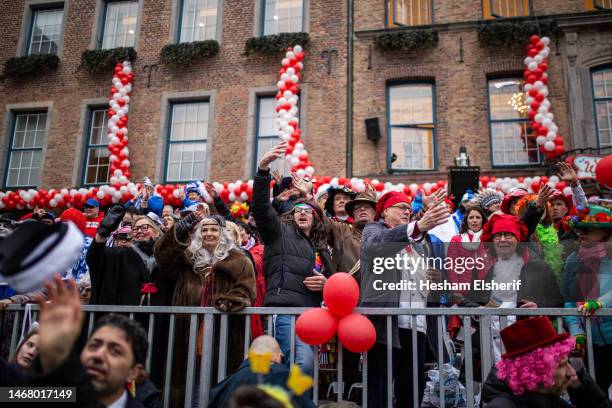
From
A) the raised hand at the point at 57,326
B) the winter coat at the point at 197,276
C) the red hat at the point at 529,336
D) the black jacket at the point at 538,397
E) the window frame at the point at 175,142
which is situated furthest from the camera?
the window frame at the point at 175,142

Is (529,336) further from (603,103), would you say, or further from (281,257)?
(603,103)

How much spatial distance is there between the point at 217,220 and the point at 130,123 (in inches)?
432

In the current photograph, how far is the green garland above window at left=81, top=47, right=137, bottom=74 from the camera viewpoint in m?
15.3

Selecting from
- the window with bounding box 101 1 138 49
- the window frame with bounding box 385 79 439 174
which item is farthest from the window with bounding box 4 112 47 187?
the window frame with bounding box 385 79 439 174

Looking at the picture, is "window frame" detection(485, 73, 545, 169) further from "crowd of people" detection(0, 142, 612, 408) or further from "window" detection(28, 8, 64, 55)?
"window" detection(28, 8, 64, 55)

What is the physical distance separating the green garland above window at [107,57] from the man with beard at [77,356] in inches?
542

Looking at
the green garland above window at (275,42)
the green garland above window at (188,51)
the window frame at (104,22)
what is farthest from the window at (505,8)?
the window frame at (104,22)

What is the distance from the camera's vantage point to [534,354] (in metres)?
3.40

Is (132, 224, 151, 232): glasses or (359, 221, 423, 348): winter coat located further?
(132, 224, 151, 232): glasses

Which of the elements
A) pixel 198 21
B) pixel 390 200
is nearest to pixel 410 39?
pixel 198 21

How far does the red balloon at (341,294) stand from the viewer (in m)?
4.07

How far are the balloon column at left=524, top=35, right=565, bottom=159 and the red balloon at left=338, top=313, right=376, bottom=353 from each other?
9.59 m

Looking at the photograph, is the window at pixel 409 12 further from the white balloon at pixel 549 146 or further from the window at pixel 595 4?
the white balloon at pixel 549 146

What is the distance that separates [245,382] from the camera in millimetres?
3580
